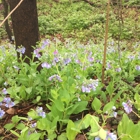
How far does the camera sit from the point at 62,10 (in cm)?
1135

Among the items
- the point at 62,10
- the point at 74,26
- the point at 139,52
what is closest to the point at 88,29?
the point at 74,26

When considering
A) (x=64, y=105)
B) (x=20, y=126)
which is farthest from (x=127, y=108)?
(x=20, y=126)

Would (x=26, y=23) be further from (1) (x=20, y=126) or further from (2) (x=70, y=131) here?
(2) (x=70, y=131)

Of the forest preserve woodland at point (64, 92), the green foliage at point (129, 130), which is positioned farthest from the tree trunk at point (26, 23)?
the green foliage at point (129, 130)

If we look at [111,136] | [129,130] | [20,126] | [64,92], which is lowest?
[20,126]

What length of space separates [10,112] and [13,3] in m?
1.52

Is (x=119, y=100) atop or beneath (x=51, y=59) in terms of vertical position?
beneath

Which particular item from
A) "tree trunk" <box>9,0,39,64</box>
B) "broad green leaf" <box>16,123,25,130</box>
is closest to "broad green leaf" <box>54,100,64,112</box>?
"broad green leaf" <box>16,123,25,130</box>

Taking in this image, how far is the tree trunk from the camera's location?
2.80m

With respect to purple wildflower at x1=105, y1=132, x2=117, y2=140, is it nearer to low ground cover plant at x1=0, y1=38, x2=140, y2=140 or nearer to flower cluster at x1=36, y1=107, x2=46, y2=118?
low ground cover plant at x1=0, y1=38, x2=140, y2=140

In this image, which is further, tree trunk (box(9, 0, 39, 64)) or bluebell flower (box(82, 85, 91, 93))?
tree trunk (box(9, 0, 39, 64))

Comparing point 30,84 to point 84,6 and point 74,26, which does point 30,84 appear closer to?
point 74,26

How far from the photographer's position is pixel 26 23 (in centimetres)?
287

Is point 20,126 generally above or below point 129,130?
below
